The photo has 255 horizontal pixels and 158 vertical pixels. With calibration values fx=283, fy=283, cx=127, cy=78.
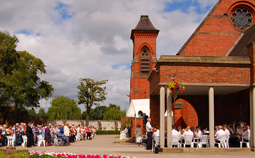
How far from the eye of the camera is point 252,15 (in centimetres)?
2323

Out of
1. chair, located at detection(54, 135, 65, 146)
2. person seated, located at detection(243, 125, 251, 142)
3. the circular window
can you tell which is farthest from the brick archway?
chair, located at detection(54, 135, 65, 146)

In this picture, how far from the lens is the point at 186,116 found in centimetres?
2223

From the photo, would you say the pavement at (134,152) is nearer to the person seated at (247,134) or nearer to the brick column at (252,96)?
the brick column at (252,96)

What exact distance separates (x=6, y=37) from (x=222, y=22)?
25481mm

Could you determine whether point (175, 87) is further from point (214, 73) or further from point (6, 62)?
point (6, 62)

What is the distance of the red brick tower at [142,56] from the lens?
3800cm

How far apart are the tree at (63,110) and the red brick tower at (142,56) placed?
27.2 m

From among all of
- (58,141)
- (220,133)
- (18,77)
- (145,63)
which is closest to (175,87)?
(220,133)

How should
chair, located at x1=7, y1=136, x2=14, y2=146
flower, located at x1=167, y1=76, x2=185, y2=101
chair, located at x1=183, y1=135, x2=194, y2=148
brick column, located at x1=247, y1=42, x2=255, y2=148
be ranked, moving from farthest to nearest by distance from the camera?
chair, located at x1=7, y1=136, x2=14, y2=146 → chair, located at x1=183, y1=135, x2=194, y2=148 → brick column, located at x1=247, y1=42, x2=255, y2=148 → flower, located at x1=167, y1=76, x2=185, y2=101

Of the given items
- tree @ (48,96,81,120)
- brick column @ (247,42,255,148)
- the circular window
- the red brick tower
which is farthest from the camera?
tree @ (48,96,81,120)

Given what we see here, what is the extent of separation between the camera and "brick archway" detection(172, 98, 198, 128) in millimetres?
21647

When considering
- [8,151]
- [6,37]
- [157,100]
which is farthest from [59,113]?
[8,151]

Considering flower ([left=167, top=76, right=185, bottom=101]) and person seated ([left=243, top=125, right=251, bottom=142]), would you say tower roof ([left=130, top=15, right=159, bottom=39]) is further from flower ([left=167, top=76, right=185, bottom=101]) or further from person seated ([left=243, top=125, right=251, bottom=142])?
person seated ([left=243, top=125, right=251, bottom=142])

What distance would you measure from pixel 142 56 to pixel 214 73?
25687 mm
